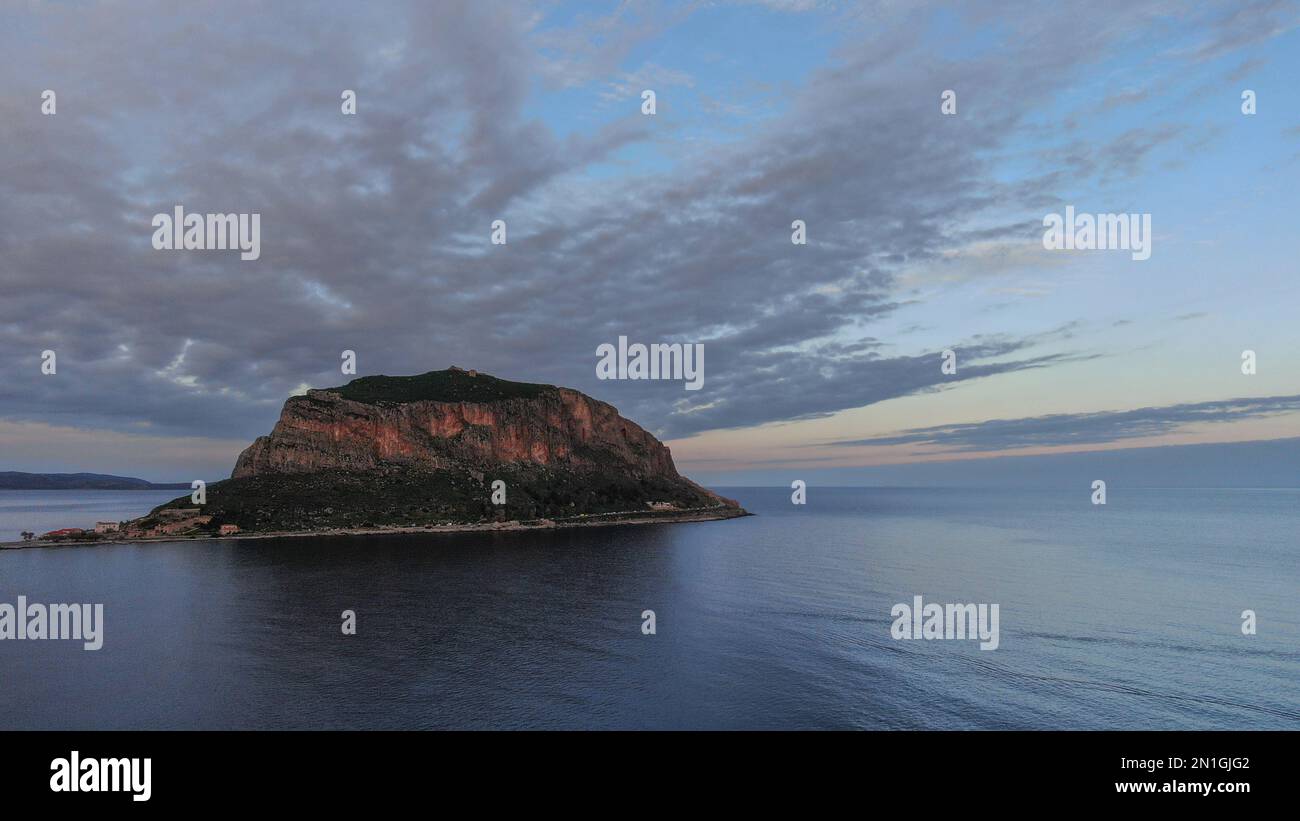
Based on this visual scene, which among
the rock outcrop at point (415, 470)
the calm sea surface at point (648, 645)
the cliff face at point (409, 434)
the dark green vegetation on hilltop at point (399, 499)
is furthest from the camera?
the cliff face at point (409, 434)

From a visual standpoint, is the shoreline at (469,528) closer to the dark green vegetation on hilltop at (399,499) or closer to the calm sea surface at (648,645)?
the dark green vegetation on hilltop at (399,499)

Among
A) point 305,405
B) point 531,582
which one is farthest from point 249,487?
point 531,582

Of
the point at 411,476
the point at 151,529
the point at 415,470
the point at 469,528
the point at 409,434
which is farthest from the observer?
the point at 409,434

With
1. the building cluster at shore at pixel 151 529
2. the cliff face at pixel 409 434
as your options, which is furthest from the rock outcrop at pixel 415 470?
the building cluster at shore at pixel 151 529

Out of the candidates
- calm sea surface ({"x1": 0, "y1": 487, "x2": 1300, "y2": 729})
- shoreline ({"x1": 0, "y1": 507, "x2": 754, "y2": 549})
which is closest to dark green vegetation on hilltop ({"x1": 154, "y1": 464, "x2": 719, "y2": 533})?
shoreline ({"x1": 0, "y1": 507, "x2": 754, "y2": 549})

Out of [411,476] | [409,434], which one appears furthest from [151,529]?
[409,434]

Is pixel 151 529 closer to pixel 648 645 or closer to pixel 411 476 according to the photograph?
pixel 411 476
